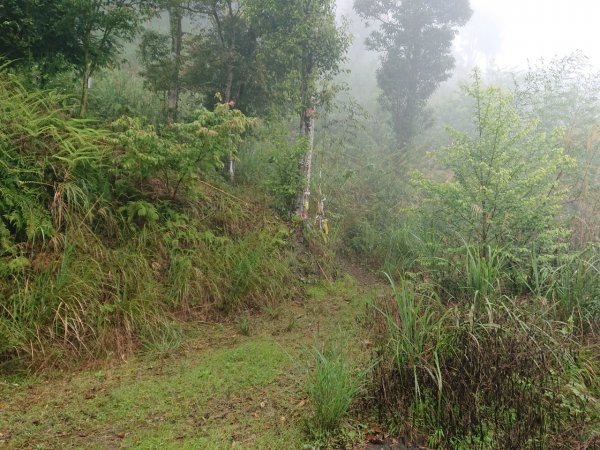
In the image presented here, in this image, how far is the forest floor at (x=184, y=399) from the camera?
3201mm

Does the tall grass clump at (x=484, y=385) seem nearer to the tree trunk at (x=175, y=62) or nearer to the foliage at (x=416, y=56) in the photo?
the tree trunk at (x=175, y=62)

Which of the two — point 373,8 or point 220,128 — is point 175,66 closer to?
point 220,128

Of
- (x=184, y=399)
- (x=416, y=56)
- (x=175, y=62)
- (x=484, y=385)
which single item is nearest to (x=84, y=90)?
(x=175, y=62)

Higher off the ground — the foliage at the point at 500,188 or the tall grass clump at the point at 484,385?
the foliage at the point at 500,188

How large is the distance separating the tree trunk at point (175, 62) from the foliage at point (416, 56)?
8.78 meters

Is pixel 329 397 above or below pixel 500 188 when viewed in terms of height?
below

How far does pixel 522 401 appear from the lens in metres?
3.11

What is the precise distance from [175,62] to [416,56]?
32.5ft

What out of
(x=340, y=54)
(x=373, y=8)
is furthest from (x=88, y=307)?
(x=373, y=8)

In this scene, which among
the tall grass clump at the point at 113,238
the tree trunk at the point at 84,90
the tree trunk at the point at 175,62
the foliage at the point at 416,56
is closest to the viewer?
the tall grass clump at the point at 113,238

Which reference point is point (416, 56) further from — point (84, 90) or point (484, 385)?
point (484, 385)

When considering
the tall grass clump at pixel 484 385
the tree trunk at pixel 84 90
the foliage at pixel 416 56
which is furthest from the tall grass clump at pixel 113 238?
the foliage at pixel 416 56

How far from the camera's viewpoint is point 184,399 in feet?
12.5

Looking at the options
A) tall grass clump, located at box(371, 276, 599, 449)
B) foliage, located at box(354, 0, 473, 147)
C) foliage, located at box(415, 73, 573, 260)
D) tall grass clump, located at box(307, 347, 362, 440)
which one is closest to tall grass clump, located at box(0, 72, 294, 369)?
tall grass clump, located at box(307, 347, 362, 440)
